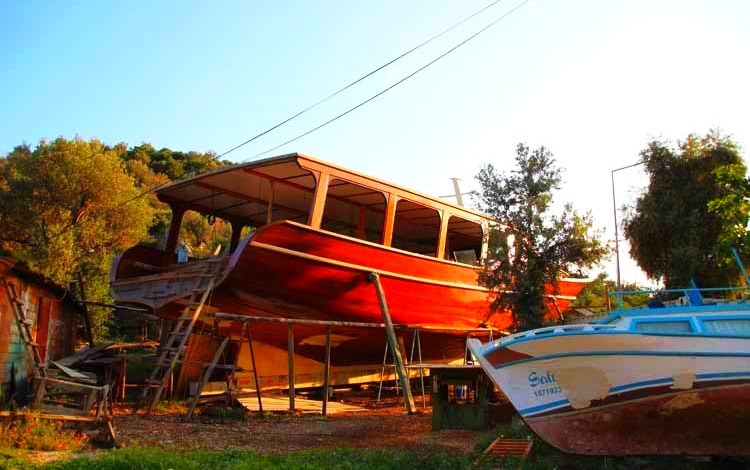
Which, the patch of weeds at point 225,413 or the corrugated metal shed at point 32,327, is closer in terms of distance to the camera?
the patch of weeds at point 225,413

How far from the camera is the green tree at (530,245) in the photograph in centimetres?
1061

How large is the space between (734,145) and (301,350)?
13912 millimetres

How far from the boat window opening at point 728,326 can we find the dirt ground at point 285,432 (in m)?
2.90

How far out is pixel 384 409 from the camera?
1251 cm

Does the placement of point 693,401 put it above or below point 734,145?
below

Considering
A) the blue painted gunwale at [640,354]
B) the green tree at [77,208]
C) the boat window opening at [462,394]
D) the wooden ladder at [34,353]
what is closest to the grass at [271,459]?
the wooden ladder at [34,353]

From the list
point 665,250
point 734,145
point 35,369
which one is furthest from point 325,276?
point 734,145

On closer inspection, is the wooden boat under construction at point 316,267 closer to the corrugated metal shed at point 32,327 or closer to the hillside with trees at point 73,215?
the corrugated metal shed at point 32,327

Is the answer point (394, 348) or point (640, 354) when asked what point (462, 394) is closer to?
point (394, 348)

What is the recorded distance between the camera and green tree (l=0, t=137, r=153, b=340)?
2114 centimetres

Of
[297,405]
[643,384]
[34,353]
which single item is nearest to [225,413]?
[297,405]

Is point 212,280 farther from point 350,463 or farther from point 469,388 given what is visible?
point 350,463

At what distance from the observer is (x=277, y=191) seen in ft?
42.9

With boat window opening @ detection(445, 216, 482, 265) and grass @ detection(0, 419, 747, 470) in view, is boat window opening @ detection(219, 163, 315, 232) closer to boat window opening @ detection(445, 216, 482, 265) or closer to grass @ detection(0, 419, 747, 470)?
boat window opening @ detection(445, 216, 482, 265)
